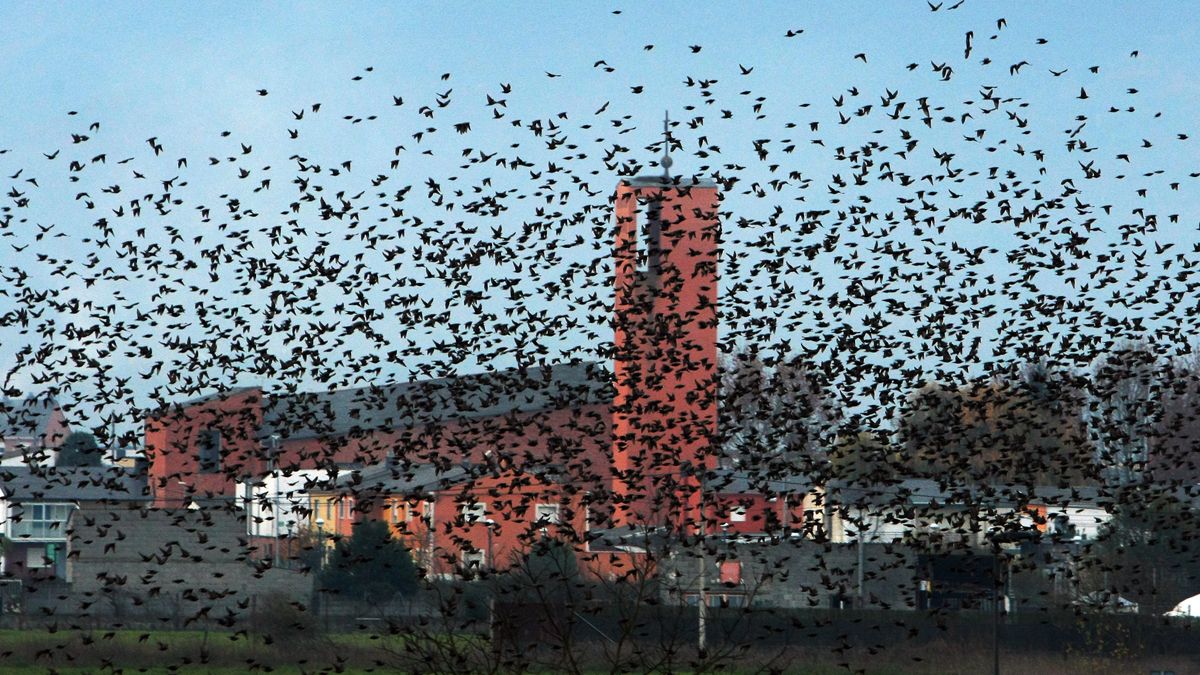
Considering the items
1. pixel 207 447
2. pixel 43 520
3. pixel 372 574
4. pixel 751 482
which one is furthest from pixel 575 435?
pixel 207 447

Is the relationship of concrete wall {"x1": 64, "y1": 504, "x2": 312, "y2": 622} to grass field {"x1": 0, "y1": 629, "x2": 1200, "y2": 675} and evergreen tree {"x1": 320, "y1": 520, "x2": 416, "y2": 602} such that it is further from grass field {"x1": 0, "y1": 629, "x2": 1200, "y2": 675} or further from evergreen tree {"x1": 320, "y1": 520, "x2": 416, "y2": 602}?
grass field {"x1": 0, "y1": 629, "x2": 1200, "y2": 675}

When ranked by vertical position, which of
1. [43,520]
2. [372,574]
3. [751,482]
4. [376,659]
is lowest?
[376,659]

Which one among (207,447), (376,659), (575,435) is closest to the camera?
(207,447)

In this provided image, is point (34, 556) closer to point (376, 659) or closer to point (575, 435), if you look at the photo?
point (575, 435)

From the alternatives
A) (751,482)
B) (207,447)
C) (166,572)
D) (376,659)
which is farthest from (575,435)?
(207,447)

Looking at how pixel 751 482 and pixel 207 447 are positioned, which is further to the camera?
pixel 751 482

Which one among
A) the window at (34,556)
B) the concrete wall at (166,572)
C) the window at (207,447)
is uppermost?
the window at (207,447)

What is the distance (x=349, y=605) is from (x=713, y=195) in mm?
22051

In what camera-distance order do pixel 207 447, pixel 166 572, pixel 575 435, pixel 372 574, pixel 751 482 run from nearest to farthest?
pixel 207 447
pixel 751 482
pixel 372 574
pixel 166 572
pixel 575 435

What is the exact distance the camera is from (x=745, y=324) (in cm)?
2219

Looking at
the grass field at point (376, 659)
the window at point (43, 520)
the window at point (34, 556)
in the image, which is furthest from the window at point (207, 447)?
the window at point (34, 556)

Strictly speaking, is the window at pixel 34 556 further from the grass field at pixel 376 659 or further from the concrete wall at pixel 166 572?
the grass field at pixel 376 659

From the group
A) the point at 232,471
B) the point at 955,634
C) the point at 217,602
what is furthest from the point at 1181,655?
the point at 217,602

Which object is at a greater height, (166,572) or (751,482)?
(751,482)
